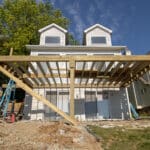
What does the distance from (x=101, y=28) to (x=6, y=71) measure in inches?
430

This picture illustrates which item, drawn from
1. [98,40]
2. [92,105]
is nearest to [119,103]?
[92,105]

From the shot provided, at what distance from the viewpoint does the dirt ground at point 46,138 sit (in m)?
4.48

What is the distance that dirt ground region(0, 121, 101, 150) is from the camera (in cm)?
448

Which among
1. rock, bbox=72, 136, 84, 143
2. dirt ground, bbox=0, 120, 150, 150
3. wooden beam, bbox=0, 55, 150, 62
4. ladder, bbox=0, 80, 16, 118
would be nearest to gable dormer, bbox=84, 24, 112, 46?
ladder, bbox=0, 80, 16, 118

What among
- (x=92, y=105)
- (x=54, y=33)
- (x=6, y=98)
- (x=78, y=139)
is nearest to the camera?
(x=78, y=139)

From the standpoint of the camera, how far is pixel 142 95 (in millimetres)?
20578

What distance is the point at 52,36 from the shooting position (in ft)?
54.1

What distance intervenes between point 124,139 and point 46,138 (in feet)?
6.99

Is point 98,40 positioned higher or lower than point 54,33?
lower

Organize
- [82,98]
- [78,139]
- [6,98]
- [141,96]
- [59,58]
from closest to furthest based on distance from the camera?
[78,139], [59,58], [6,98], [82,98], [141,96]

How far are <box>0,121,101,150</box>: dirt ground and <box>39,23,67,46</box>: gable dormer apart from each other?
10.9 meters

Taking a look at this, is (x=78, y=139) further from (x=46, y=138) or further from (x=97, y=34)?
(x=97, y=34)

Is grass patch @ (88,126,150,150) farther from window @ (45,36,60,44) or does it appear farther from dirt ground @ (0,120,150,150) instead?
window @ (45,36,60,44)

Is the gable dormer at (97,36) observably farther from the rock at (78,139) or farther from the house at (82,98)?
the rock at (78,139)
